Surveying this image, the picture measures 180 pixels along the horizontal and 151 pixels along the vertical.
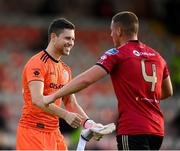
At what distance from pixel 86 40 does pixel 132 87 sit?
1175cm

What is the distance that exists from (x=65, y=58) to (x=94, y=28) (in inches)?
59.7

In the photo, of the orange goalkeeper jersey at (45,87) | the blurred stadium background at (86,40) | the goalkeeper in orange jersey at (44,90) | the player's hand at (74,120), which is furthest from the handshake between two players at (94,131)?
the blurred stadium background at (86,40)

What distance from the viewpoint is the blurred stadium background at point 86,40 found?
606 inches

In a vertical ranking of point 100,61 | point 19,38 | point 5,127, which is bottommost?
point 5,127

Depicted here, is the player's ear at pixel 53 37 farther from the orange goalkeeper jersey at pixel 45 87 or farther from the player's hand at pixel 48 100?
the player's hand at pixel 48 100

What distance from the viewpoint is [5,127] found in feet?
45.6

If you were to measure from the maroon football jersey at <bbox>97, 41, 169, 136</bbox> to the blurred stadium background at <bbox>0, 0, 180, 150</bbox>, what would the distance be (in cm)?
791

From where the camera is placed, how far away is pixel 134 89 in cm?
591

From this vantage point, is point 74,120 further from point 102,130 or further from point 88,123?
point 88,123

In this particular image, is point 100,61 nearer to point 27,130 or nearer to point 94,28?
point 27,130

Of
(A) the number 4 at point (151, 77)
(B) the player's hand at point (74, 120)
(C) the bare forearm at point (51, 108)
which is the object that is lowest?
(B) the player's hand at point (74, 120)

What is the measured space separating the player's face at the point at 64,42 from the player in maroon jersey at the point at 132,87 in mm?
1137

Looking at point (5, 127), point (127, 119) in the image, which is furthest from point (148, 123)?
point (5, 127)

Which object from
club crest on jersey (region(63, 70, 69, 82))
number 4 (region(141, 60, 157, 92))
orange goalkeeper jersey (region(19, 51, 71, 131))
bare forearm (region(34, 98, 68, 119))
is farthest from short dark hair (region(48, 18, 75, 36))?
number 4 (region(141, 60, 157, 92))
